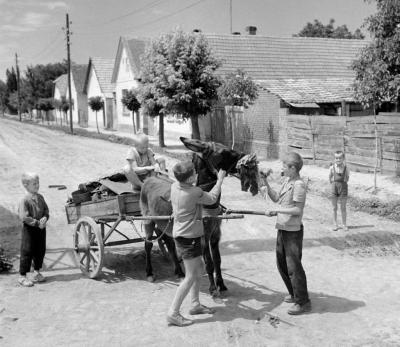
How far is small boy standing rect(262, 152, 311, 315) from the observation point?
5.00m

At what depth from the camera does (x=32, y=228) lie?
6207 millimetres

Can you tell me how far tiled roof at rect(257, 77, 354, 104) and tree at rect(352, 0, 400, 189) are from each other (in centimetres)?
569

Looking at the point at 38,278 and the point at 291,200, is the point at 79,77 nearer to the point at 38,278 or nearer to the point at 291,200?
the point at 38,278

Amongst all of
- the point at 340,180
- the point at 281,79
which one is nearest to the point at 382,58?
the point at 340,180

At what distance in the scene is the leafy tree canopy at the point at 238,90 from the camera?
59.1 feet

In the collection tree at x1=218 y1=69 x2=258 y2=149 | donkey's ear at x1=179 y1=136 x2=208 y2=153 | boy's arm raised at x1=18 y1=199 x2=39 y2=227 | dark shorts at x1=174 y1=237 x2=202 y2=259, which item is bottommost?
dark shorts at x1=174 y1=237 x2=202 y2=259

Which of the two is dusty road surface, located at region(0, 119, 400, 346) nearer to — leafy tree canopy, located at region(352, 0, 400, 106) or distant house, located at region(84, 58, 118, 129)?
leafy tree canopy, located at region(352, 0, 400, 106)

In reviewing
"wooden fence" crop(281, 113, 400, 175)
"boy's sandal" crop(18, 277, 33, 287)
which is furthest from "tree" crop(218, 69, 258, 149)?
"boy's sandal" crop(18, 277, 33, 287)

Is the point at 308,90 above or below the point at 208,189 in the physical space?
above

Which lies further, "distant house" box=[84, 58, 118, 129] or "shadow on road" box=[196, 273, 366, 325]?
"distant house" box=[84, 58, 118, 129]

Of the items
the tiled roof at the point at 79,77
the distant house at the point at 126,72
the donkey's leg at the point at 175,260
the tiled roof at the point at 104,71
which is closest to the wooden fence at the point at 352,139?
the donkey's leg at the point at 175,260

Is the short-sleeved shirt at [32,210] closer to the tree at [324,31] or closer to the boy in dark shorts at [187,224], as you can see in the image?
the boy in dark shorts at [187,224]

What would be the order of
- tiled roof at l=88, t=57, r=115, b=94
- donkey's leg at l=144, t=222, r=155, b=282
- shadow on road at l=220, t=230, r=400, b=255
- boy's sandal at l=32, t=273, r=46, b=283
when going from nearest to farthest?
boy's sandal at l=32, t=273, r=46, b=283 < donkey's leg at l=144, t=222, r=155, b=282 < shadow on road at l=220, t=230, r=400, b=255 < tiled roof at l=88, t=57, r=115, b=94

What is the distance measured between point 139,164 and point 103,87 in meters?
38.0
